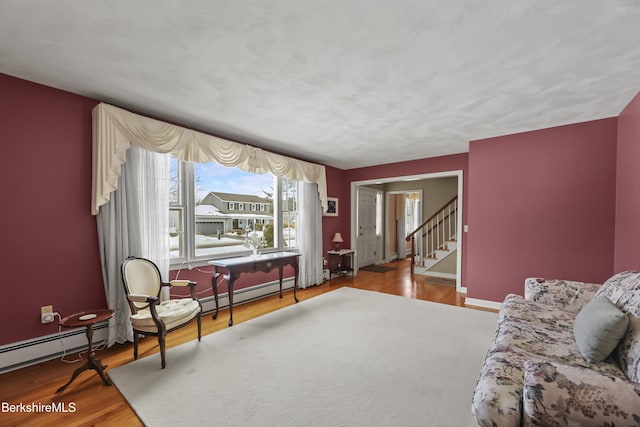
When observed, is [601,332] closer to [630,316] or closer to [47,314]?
[630,316]

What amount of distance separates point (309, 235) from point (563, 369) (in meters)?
4.27

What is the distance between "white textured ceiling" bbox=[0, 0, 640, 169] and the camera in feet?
5.15

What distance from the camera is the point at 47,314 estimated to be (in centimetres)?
246

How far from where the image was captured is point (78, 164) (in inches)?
104

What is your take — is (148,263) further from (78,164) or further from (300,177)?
(300,177)

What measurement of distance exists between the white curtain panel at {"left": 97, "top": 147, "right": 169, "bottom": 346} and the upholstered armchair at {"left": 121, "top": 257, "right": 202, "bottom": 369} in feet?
0.74

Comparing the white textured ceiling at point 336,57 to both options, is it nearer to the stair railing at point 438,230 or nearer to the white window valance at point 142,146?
the white window valance at point 142,146

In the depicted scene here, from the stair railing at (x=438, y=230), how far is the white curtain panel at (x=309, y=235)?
2.43 m

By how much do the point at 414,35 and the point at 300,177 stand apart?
135 inches

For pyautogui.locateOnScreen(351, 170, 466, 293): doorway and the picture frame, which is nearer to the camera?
pyautogui.locateOnScreen(351, 170, 466, 293): doorway

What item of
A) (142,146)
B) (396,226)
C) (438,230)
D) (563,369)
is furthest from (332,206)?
(563,369)

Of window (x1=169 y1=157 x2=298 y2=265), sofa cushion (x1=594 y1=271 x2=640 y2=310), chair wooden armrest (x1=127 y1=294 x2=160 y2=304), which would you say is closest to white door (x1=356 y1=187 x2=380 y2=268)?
window (x1=169 y1=157 x2=298 y2=265)

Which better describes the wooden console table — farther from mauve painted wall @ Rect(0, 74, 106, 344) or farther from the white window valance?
the white window valance

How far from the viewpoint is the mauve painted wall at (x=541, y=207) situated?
3.30m
